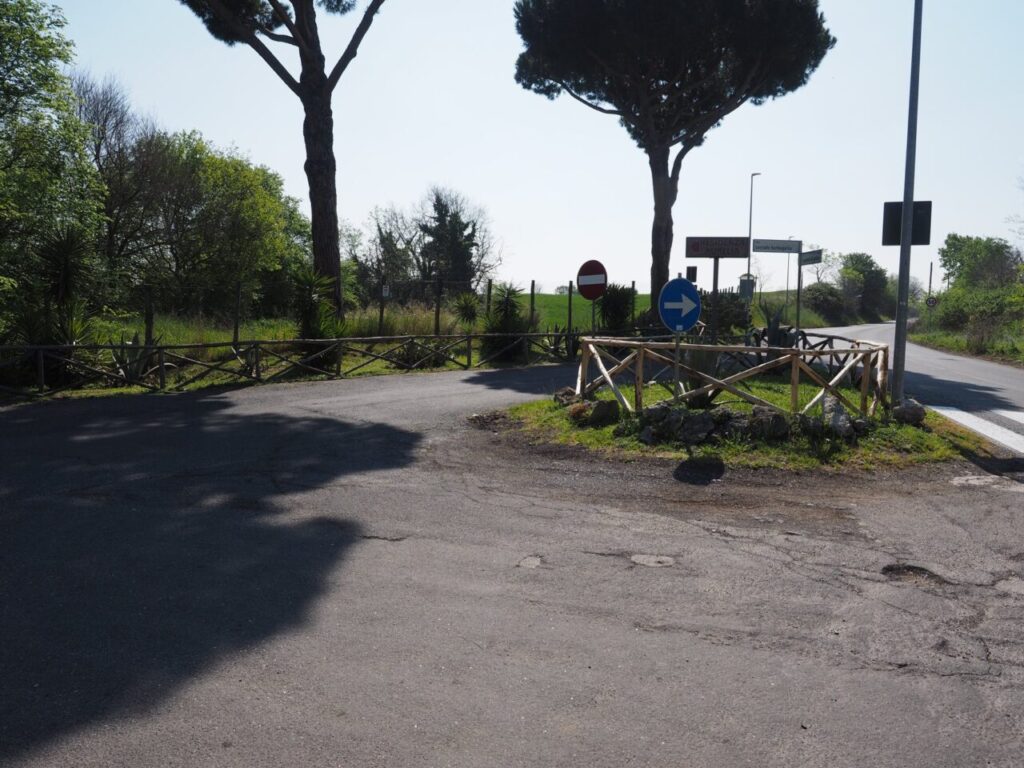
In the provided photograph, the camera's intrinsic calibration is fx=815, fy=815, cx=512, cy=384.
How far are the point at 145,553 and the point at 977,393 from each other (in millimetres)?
16361

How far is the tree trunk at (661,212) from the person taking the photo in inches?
1105

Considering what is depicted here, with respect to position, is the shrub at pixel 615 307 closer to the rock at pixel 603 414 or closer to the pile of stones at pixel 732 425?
the rock at pixel 603 414

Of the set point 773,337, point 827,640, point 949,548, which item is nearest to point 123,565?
point 827,640

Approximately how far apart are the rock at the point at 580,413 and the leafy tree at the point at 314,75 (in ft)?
33.6

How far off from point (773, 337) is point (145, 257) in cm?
2339

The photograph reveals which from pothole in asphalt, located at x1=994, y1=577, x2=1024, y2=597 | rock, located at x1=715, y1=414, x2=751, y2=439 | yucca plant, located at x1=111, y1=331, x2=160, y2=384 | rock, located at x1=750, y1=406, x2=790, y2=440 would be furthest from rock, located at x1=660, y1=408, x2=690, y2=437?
yucca plant, located at x1=111, y1=331, x2=160, y2=384

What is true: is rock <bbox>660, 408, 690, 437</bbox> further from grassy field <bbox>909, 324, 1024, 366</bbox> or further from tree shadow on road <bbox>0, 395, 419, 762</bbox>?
grassy field <bbox>909, 324, 1024, 366</bbox>

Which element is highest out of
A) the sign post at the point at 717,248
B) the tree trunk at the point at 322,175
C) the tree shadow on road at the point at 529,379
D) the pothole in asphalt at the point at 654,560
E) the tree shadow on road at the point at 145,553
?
the tree trunk at the point at 322,175

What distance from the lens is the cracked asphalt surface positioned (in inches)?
124

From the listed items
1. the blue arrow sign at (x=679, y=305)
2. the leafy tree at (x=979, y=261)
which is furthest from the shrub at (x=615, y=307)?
the leafy tree at (x=979, y=261)

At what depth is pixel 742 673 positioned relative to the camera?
3756mm

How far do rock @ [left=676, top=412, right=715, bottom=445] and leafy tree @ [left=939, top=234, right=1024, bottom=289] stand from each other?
4682 centimetres

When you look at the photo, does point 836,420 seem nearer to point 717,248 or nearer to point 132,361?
point 717,248

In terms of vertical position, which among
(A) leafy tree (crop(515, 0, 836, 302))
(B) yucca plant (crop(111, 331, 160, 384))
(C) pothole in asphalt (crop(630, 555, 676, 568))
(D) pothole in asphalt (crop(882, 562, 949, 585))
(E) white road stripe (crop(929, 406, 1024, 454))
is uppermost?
(A) leafy tree (crop(515, 0, 836, 302))
